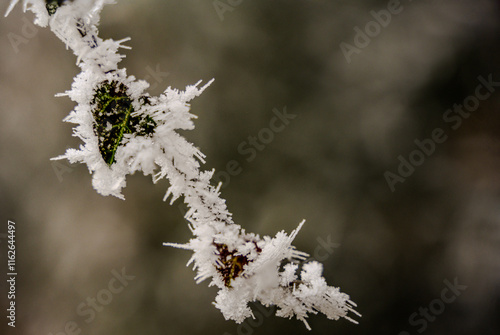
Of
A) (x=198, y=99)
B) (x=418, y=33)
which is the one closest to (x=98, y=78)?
(x=198, y=99)

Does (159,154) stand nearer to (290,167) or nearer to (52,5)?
(52,5)

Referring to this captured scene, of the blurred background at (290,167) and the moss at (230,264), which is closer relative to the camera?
the moss at (230,264)

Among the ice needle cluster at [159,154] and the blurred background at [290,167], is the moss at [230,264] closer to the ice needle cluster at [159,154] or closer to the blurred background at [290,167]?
the ice needle cluster at [159,154]

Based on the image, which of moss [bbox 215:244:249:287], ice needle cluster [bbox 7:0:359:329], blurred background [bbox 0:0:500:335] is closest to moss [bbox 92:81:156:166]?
ice needle cluster [bbox 7:0:359:329]

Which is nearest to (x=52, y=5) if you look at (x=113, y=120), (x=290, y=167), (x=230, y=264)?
(x=113, y=120)

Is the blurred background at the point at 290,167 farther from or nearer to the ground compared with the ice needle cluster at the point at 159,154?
farther from the ground

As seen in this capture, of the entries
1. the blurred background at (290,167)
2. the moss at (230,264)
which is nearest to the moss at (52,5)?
the moss at (230,264)
